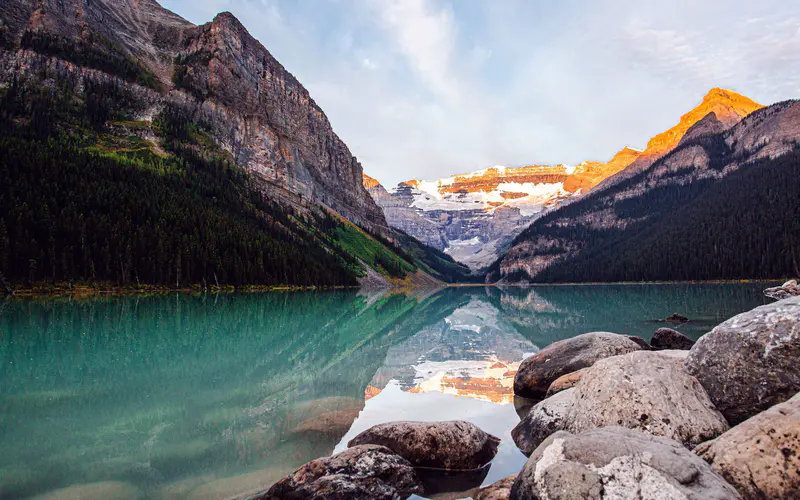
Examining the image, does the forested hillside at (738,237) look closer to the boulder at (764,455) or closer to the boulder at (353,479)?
the boulder at (764,455)

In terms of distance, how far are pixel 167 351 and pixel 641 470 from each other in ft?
78.4

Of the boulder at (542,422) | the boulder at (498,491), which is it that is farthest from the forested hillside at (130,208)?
the boulder at (498,491)

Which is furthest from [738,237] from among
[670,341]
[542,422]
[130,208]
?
[130,208]

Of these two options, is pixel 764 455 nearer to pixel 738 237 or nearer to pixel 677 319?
pixel 677 319

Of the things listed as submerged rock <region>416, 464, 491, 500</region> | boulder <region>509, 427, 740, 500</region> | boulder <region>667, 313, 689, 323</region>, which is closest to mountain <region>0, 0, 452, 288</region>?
submerged rock <region>416, 464, 491, 500</region>

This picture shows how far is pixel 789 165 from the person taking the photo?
180 meters

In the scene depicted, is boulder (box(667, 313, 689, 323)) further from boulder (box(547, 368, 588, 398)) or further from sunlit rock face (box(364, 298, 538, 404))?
boulder (box(547, 368, 588, 398))

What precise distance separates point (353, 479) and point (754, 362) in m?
8.18

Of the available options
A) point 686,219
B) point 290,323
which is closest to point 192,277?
point 290,323

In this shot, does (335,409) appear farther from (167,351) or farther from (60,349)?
(60,349)

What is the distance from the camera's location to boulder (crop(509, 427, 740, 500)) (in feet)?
17.5

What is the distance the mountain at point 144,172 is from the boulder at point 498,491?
260 feet

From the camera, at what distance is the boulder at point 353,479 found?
25.4 feet

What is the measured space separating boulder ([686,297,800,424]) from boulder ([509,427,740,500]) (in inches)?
138
